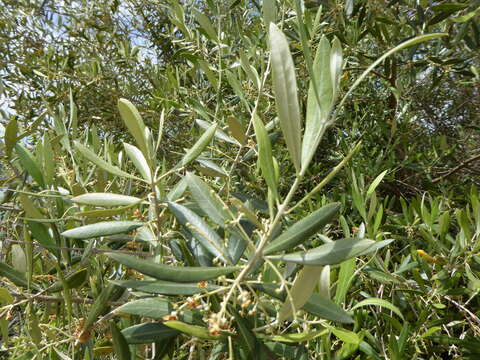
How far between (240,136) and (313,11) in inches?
63.6

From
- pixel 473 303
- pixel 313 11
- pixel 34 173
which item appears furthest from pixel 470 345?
pixel 313 11

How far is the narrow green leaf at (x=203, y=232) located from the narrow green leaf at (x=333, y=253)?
15 cm

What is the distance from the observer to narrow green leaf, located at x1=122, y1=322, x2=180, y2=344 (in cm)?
76

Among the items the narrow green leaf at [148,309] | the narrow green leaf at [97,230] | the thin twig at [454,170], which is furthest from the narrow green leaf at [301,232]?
the thin twig at [454,170]

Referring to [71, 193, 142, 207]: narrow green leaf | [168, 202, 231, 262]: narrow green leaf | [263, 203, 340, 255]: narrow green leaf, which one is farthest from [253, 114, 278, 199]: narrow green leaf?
[71, 193, 142, 207]: narrow green leaf

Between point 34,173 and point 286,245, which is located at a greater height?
point 34,173

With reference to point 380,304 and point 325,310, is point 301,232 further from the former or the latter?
point 380,304

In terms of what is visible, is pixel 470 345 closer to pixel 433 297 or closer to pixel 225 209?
pixel 433 297

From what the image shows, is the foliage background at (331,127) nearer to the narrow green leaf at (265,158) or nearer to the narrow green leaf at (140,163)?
the narrow green leaf at (140,163)

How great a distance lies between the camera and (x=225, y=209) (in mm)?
743

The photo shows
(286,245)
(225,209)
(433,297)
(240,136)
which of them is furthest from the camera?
(433,297)

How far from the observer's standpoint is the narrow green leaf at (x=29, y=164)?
1.01m

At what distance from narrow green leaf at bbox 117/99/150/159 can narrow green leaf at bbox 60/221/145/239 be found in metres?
0.18

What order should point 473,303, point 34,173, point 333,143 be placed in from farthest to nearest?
point 333,143 → point 473,303 → point 34,173
